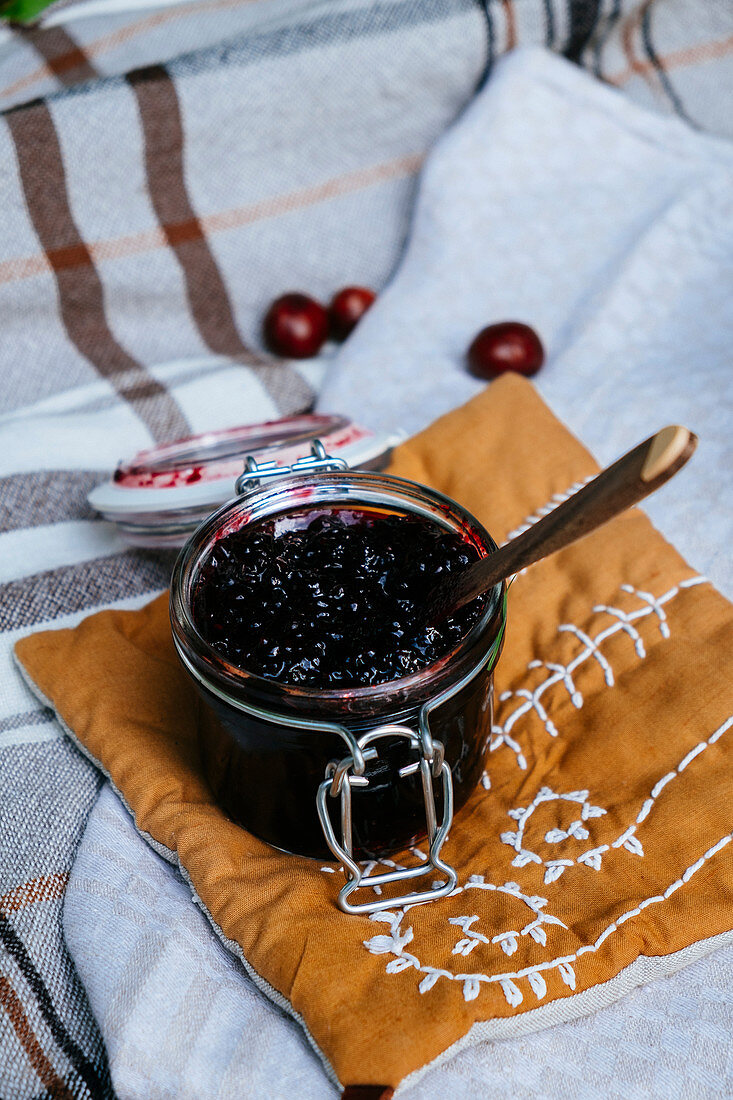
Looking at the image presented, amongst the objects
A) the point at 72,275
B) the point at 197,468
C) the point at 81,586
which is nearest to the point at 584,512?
the point at 197,468

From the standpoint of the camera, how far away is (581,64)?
1790mm

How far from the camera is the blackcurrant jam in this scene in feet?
2.33

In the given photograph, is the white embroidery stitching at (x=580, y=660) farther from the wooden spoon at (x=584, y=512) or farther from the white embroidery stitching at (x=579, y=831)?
the wooden spoon at (x=584, y=512)

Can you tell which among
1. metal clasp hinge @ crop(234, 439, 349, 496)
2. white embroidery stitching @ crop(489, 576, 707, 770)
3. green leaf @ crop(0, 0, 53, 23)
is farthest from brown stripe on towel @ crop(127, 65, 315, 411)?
white embroidery stitching @ crop(489, 576, 707, 770)

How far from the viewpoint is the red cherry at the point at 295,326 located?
1570 mm

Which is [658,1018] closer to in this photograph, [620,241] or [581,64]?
[620,241]

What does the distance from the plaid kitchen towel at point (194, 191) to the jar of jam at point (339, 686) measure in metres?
0.41

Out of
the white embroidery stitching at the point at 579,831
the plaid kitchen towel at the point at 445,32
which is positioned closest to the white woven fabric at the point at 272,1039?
the white embroidery stitching at the point at 579,831

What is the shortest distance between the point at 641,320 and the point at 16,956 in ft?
4.11

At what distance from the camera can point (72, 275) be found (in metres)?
1.51

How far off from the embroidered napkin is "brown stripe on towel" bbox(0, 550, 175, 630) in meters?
0.10

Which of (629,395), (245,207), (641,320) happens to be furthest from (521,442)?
(245,207)

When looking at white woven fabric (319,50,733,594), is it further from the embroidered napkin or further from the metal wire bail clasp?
the metal wire bail clasp

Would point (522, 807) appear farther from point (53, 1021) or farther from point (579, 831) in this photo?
point (53, 1021)
